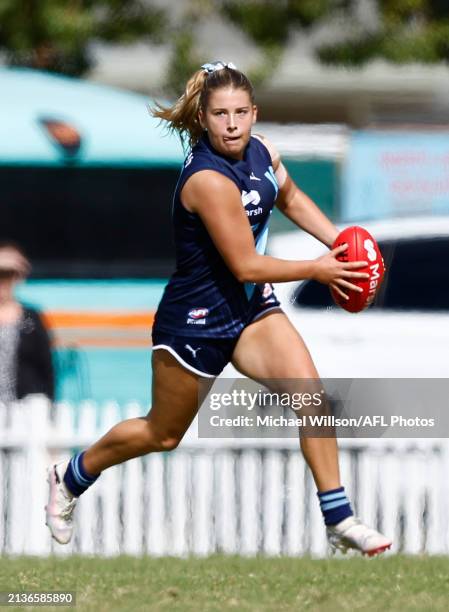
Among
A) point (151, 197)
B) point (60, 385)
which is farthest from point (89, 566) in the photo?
point (151, 197)

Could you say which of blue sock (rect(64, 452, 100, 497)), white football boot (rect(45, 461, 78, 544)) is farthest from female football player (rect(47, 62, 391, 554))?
white football boot (rect(45, 461, 78, 544))

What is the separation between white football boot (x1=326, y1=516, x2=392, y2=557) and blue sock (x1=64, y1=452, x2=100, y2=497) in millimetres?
1133

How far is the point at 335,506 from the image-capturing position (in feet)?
21.8

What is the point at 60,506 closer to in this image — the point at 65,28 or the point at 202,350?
the point at 202,350

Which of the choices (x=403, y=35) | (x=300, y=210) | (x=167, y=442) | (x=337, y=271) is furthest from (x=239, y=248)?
(x=403, y=35)

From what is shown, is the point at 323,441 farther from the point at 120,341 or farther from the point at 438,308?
the point at 120,341

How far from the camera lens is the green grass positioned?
6582 mm

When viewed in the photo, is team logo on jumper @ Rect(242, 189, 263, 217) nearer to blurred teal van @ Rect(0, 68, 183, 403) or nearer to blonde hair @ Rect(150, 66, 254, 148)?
blonde hair @ Rect(150, 66, 254, 148)

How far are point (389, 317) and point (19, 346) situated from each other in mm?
2443

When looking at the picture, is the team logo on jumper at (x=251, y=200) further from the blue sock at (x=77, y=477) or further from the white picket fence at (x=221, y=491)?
the white picket fence at (x=221, y=491)

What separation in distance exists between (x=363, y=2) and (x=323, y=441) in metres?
13.3

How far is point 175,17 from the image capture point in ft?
64.0

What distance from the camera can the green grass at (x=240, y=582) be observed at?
6582mm

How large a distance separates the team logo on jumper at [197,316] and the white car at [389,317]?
424cm
